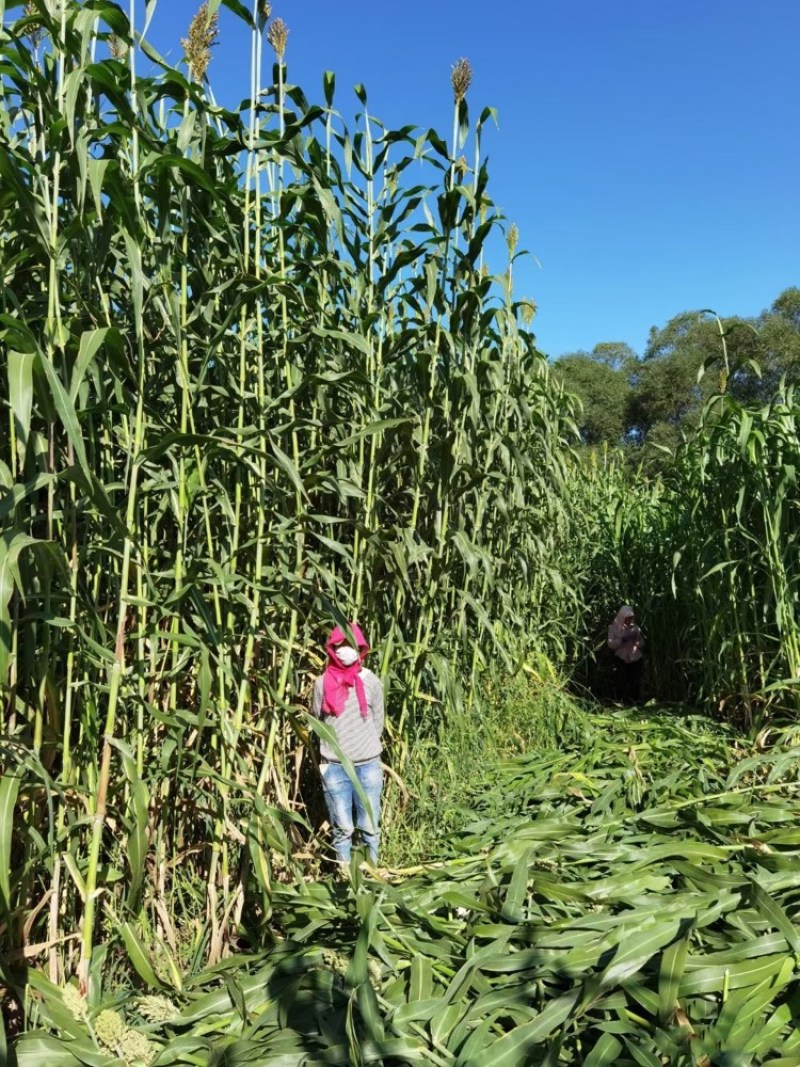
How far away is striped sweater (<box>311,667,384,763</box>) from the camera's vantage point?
9.48ft

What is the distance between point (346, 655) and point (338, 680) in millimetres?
110

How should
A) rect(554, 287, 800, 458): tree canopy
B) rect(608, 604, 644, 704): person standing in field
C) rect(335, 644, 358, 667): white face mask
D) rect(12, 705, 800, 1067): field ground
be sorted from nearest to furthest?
rect(12, 705, 800, 1067): field ground
rect(335, 644, 358, 667): white face mask
rect(608, 604, 644, 704): person standing in field
rect(554, 287, 800, 458): tree canopy

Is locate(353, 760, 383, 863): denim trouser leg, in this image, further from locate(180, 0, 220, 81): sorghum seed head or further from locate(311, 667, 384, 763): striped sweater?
locate(180, 0, 220, 81): sorghum seed head

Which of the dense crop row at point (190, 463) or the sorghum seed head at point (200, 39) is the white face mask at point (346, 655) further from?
the sorghum seed head at point (200, 39)

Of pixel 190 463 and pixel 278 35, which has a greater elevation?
pixel 278 35

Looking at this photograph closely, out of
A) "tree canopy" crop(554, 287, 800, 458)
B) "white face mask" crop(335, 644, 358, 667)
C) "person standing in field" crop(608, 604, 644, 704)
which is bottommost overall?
"person standing in field" crop(608, 604, 644, 704)

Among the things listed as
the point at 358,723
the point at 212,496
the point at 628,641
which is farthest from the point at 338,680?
the point at 628,641

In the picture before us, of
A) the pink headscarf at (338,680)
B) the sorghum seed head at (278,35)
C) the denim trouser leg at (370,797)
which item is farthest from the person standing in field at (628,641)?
the sorghum seed head at (278,35)

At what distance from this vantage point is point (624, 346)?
1481 inches

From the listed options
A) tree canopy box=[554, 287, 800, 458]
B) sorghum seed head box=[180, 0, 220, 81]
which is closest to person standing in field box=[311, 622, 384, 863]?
sorghum seed head box=[180, 0, 220, 81]

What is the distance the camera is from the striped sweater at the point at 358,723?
289cm

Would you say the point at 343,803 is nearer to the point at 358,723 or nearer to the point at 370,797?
the point at 370,797

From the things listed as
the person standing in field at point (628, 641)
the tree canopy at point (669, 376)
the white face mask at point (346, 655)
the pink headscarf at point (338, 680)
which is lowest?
the person standing in field at point (628, 641)

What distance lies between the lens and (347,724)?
2.93m
